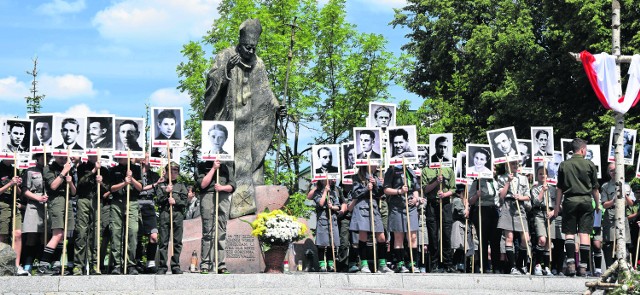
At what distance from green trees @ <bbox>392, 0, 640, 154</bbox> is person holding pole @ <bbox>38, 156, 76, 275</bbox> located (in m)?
19.9

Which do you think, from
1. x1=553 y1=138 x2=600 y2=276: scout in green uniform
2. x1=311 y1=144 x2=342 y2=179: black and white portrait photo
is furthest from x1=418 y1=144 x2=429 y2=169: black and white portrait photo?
x1=553 y1=138 x2=600 y2=276: scout in green uniform

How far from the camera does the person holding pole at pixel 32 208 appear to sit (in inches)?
610

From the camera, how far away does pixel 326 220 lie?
60.8 feet

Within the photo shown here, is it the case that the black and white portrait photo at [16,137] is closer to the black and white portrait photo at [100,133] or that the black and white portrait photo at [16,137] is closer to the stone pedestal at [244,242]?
the black and white portrait photo at [100,133]

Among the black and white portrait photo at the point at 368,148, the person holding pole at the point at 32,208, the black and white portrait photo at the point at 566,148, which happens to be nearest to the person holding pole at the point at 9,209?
the person holding pole at the point at 32,208

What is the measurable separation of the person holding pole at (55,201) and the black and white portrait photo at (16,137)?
856mm

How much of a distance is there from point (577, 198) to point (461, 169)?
4276mm

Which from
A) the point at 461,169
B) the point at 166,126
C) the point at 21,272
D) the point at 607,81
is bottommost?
the point at 21,272

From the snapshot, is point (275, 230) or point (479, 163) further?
point (479, 163)

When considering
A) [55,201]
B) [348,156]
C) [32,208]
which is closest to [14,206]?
[32,208]

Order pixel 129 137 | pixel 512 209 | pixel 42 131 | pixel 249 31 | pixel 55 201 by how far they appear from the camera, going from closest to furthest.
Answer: pixel 55 201
pixel 42 131
pixel 129 137
pixel 512 209
pixel 249 31

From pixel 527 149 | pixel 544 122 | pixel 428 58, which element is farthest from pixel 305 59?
pixel 527 149

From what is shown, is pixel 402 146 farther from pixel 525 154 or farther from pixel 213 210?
pixel 213 210

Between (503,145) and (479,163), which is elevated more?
(503,145)
